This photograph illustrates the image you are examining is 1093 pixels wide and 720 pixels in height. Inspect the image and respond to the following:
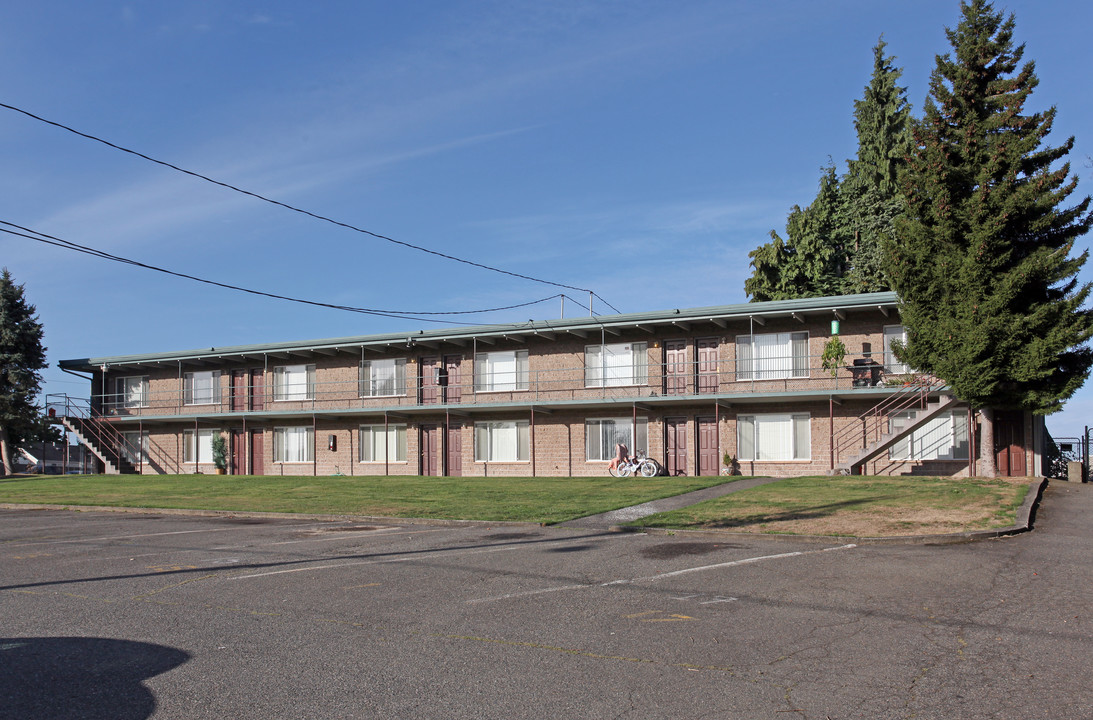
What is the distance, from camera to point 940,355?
22.6 m

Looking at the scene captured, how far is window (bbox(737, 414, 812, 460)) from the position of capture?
2897cm

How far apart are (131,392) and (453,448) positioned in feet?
59.0

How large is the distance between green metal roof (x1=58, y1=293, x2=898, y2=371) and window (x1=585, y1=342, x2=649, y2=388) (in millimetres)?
1208

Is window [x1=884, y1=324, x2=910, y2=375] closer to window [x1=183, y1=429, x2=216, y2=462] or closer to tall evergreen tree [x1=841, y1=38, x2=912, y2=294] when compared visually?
tall evergreen tree [x1=841, y1=38, x2=912, y2=294]

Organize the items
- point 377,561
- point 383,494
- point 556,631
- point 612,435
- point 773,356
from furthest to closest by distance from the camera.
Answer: point 612,435 < point 773,356 < point 383,494 < point 377,561 < point 556,631

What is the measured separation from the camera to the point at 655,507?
59.8 ft

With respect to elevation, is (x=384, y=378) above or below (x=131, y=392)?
above

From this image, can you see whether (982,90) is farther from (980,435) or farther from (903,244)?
(980,435)

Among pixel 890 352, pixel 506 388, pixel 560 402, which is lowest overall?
pixel 560 402

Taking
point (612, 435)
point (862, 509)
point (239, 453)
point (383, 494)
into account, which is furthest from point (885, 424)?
point (239, 453)

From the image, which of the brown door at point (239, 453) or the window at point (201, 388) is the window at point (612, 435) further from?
the window at point (201, 388)

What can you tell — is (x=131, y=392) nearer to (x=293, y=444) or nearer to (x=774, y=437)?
(x=293, y=444)

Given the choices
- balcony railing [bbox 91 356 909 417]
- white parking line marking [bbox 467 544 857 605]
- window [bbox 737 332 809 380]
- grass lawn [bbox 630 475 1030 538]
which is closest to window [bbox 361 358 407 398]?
balcony railing [bbox 91 356 909 417]

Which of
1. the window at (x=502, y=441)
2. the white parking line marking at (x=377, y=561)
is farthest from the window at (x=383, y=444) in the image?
the white parking line marking at (x=377, y=561)
